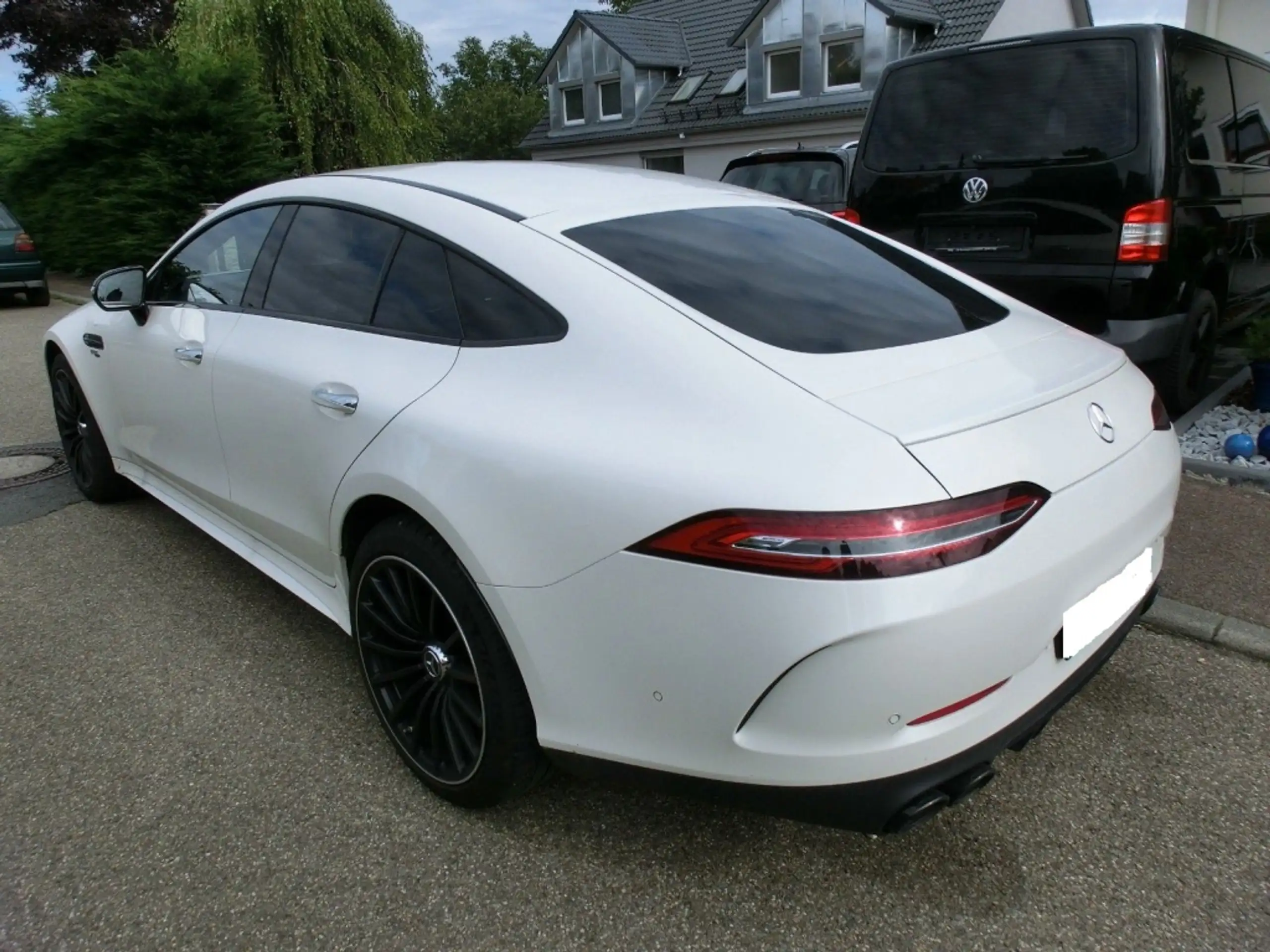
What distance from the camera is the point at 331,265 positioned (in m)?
2.84

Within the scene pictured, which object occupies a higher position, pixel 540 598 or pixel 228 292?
pixel 228 292

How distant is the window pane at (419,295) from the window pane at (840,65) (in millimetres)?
24047

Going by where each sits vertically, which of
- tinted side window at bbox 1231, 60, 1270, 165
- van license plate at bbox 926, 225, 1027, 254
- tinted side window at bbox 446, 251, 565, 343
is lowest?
van license plate at bbox 926, 225, 1027, 254

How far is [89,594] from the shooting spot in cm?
375

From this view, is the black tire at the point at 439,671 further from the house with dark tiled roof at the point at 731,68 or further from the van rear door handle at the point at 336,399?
the house with dark tiled roof at the point at 731,68

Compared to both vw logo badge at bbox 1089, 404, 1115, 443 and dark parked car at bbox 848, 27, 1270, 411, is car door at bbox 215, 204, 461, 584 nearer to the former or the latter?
vw logo badge at bbox 1089, 404, 1115, 443

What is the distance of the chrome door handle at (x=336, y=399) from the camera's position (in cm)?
245

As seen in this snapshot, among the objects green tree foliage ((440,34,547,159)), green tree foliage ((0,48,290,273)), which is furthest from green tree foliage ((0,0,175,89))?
green tree foliage ((440,34,547,159))

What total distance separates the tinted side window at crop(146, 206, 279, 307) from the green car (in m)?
11.0

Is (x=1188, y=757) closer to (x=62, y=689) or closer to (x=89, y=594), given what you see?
(x=62, y=689)

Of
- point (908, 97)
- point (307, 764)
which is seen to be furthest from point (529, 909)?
point (908, 97)

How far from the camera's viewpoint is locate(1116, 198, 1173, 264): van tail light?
441cm

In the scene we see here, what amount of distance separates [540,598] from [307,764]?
3.68 feet

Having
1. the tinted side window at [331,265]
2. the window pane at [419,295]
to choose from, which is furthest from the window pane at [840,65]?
the window pane at [419,295]
